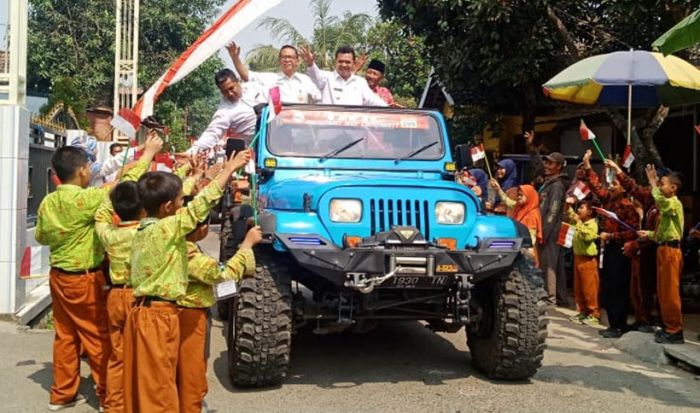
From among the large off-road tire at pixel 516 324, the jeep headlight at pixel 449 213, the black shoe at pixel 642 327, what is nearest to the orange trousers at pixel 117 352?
the jeep headlight at pixel 449 213

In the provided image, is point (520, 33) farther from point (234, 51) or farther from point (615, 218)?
point (234, 51)

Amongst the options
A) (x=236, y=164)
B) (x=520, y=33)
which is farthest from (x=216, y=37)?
(x=520, y=33)

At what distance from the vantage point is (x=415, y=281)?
4.71 metres

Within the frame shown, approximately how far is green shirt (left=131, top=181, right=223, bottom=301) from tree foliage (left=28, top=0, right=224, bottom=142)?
53.2ft

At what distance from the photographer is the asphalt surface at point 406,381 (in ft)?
15.7

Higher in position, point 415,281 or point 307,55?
point 307,55

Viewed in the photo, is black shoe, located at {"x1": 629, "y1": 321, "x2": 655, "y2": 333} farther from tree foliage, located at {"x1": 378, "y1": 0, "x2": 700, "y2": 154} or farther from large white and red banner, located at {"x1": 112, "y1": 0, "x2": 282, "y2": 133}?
large white and red banner, located at {"x1": 112, "y1": 0, "x2": 282, "y2": 133}

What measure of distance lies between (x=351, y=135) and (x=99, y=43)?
51.2 feet

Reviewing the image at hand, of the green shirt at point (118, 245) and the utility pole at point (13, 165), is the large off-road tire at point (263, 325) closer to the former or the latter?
the green shirt at point (118, 245)

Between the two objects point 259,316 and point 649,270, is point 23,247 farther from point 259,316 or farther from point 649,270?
point 649,270

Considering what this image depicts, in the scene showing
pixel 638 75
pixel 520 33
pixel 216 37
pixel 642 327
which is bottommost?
pixel 642 327

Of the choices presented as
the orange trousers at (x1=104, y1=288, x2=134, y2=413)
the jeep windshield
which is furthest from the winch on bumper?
the jeep windshield

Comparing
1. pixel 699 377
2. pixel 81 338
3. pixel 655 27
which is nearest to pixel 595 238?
pixel 699 377

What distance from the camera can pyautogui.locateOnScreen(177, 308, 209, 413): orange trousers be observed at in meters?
3.79
